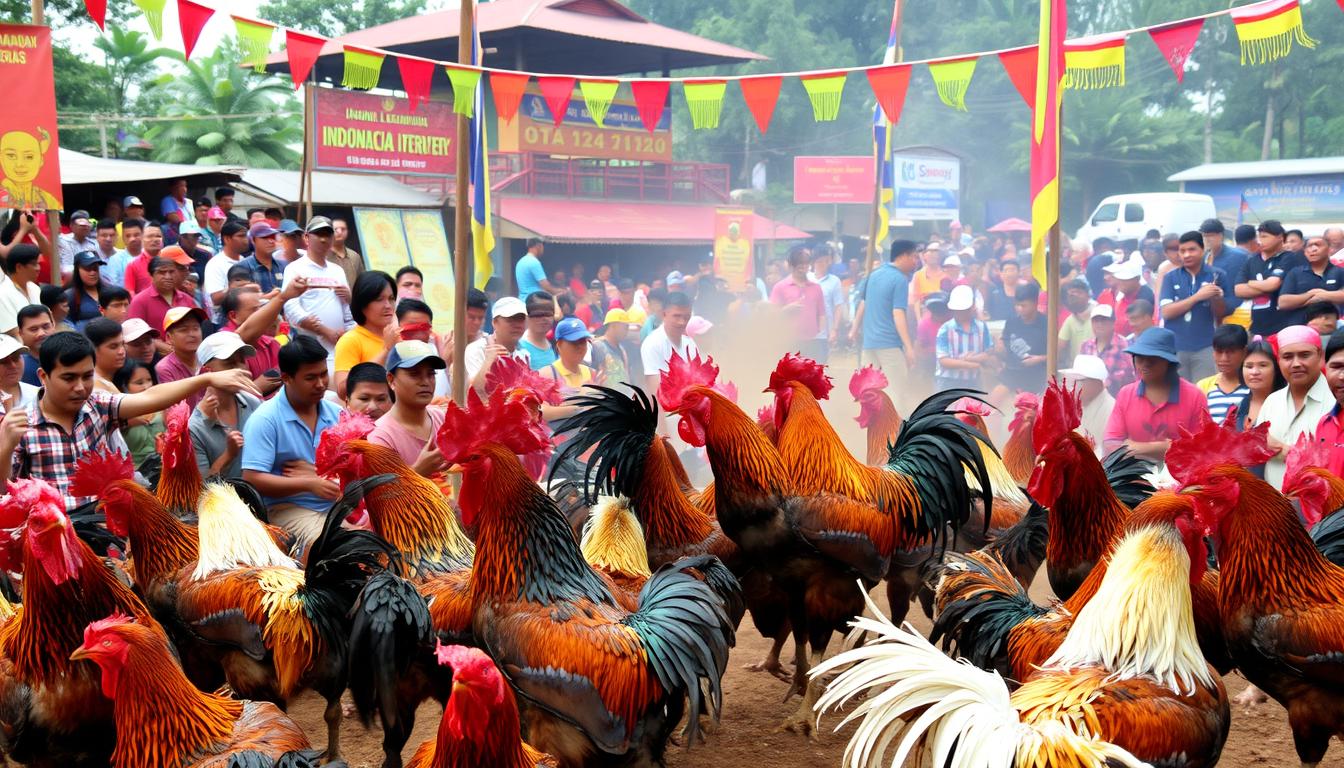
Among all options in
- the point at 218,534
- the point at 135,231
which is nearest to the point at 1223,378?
the point at 218,534

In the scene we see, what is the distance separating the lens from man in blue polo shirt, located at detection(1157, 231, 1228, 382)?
32.2 feet

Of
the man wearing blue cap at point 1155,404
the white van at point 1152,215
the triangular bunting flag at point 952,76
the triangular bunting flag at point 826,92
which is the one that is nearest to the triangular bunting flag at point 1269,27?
the triangular bunting flag at point 952,76

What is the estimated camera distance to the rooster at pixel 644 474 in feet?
16.3

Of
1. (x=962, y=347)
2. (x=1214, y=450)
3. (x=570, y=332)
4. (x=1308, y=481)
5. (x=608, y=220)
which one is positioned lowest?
(x=962, y=347)

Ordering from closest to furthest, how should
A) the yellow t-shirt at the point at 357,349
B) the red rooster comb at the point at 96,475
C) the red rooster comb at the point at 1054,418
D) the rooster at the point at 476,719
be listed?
1. the rooster at the point at 476,719
2. the red rooster comb at the point at 1054,418
3. the red rooster comb at the point at 96,475
4. the yellow t-shirt at the point at 357,349

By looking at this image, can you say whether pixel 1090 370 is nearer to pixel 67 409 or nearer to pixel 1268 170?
pixel 67 409

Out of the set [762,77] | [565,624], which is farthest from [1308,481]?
[762,77]

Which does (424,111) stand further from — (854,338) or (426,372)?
(426,372)

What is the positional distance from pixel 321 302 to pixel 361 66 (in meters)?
1.86

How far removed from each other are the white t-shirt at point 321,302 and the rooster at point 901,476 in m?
4.33

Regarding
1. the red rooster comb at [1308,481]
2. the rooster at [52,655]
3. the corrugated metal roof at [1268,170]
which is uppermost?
the corrugated metal roof at [1268,170]

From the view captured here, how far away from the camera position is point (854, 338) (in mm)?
14875

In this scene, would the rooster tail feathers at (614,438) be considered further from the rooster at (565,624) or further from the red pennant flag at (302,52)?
the red pennant flag at (302,52)

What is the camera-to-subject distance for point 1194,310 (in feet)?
32.6
